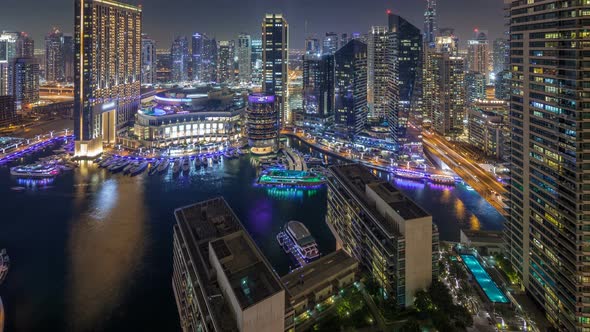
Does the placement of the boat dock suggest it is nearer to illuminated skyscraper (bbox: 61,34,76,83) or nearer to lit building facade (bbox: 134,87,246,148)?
lit building facade (bbox: 134,87,246,148)

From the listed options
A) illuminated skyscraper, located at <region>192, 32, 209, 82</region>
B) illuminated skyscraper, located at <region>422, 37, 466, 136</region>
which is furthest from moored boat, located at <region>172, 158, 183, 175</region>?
illuminated skyscraper, located at <region>192, 32, 209, 82</region>

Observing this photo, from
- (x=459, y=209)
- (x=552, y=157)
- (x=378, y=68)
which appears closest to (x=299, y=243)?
(x=552, y=157)

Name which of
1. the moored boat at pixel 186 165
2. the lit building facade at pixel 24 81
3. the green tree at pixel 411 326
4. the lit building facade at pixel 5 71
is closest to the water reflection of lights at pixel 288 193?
the moored boat at pixel 186 165

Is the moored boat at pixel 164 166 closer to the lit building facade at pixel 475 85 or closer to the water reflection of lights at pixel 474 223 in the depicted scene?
the water reflection of lights at pixel 474 223

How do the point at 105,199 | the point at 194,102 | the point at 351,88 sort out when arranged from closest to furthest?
the point at 105,199 → the point at 351,88 → the point at 194,102

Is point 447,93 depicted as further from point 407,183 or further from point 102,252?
point 102,252

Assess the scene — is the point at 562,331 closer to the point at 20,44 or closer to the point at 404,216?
the point at 404,216
